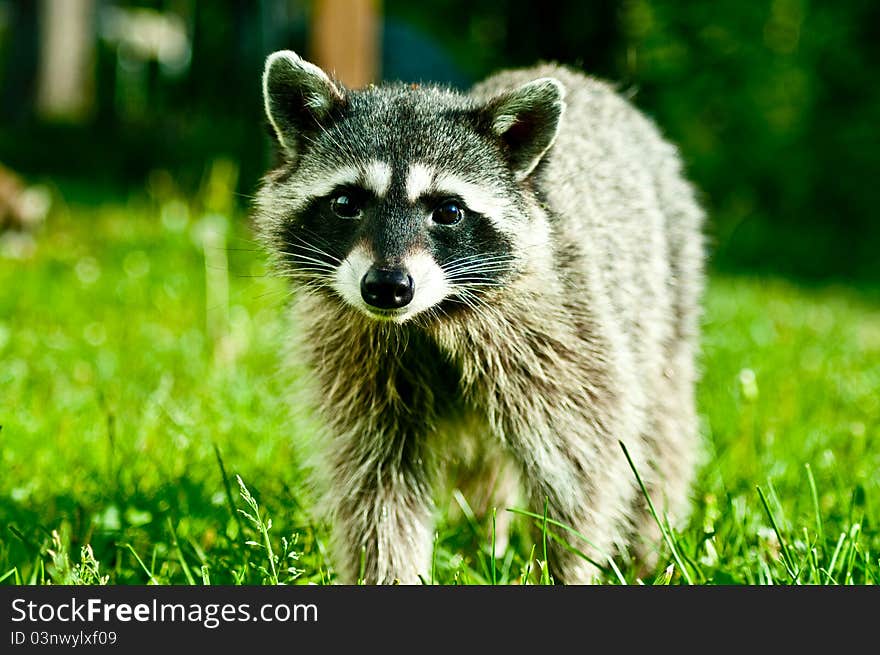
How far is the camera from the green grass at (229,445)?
9.42 feet

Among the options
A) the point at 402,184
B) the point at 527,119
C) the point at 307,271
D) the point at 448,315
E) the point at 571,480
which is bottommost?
the point at 571,480

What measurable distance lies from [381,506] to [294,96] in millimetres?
1215

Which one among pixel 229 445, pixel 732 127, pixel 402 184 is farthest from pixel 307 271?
pixel 732 127

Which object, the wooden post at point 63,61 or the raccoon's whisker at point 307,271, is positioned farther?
the wooden post at point 63,61

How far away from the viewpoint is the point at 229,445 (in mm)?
3850

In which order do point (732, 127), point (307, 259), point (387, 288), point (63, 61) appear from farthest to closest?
point (63, 61), point (732, 127), point (307, 259), point (387, 288)

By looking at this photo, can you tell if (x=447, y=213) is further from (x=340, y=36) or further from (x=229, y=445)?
(x=340, y=36)

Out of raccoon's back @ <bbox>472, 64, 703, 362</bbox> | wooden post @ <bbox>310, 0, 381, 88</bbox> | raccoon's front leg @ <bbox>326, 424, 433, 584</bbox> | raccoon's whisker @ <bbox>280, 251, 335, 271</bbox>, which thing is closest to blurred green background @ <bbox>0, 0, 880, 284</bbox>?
wooden post @ <bbox>310, 0, 381, 88</bbox>

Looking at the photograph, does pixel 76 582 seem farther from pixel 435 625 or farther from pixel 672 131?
pixel 672 131

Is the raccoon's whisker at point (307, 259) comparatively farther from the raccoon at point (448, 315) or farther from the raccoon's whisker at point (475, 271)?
the raccoon's whisker at point (475, 271)

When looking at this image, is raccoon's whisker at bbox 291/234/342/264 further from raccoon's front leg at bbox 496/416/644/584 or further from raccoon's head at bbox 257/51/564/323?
raccoon's front leg at bbox 496/416/644/584

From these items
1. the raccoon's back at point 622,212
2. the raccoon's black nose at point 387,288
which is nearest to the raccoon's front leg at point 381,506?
the raccoon's black nose at point 387,288

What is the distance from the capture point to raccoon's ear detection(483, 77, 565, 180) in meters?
2.91

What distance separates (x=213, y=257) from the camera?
247 inches
